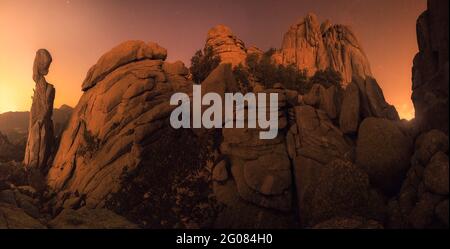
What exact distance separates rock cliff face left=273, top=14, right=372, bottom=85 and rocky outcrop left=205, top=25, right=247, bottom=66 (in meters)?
15.4

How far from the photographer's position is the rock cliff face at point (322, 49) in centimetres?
7938

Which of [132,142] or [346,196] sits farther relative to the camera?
[132,142]

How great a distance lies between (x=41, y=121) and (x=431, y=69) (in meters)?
49.4

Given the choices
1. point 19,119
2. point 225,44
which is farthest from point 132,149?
point 19,119

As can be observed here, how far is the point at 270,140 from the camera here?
82.6 ft

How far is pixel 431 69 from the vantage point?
77.6 ft

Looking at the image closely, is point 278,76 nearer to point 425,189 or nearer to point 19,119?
point 425,189

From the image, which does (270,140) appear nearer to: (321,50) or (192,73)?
(192,73)

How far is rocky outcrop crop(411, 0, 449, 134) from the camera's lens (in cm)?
1824

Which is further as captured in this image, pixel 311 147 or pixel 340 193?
pixel 311 147

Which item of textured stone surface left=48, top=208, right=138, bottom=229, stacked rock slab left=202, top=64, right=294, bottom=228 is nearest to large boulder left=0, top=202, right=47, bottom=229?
textured stone surface left=48, top=208, right=138, bottom=229

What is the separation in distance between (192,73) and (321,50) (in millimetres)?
48557

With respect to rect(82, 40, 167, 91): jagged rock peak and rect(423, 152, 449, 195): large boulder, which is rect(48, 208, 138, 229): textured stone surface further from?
rect(82, 40, 167, 91): jagged rock peak
